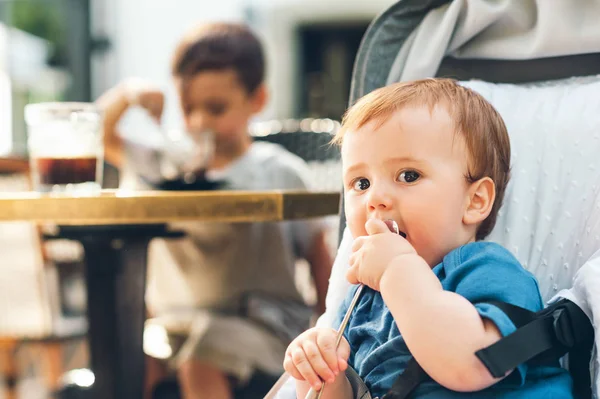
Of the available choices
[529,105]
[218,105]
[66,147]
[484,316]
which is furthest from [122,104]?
[484,316]

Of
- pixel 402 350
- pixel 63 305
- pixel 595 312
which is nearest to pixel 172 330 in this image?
pixel 63 305

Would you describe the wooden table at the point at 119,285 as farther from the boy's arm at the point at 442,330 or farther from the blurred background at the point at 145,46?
the blurred background at the point at 145,46

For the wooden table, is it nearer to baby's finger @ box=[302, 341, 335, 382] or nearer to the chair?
baby's finger @ box=[302, 341, 335, 382]

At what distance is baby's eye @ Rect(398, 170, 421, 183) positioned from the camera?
2.47ft

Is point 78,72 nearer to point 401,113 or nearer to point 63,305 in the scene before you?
point 63,305

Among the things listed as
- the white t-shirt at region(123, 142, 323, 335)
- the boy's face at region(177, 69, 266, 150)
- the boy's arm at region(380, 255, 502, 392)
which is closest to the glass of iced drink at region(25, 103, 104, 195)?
the white t-shirt at region(123, 142, 323, 335)

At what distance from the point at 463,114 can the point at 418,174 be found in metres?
0.09

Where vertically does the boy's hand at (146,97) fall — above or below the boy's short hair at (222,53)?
below

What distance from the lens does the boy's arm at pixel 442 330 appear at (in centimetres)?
63

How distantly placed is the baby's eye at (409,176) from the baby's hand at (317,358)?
183mm

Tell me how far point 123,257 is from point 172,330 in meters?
0.36

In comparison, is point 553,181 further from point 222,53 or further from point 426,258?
point 222,53

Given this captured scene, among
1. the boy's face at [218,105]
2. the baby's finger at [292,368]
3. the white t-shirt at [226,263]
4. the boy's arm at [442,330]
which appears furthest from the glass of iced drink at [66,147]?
the boy's arm at [442,330]

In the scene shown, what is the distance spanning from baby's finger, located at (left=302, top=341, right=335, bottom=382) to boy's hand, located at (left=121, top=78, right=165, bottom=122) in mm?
952
